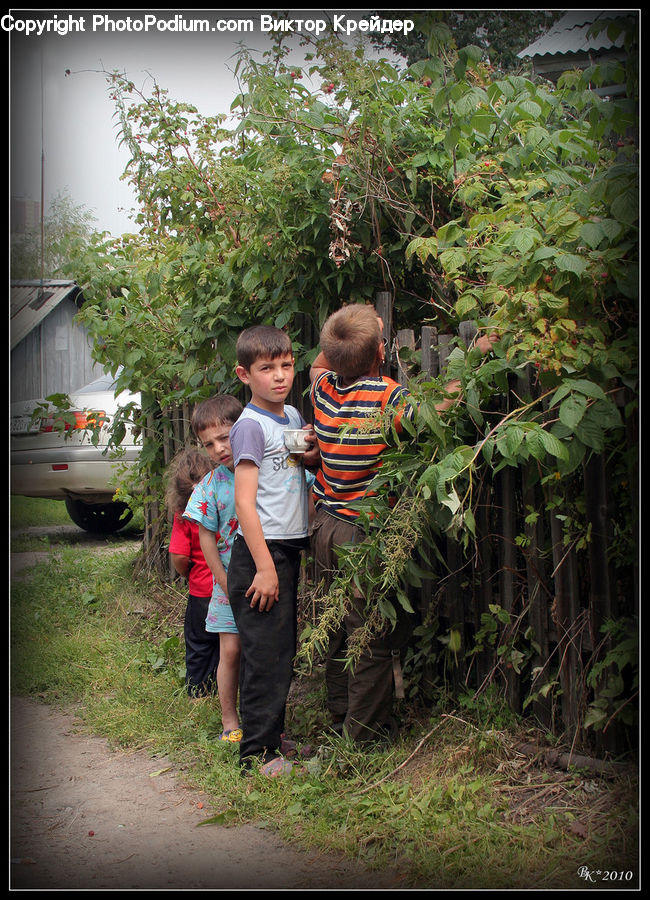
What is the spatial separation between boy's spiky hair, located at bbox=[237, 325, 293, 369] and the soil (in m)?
1.81

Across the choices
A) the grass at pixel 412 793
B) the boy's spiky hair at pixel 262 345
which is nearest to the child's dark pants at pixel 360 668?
the grass at pixel 412 793

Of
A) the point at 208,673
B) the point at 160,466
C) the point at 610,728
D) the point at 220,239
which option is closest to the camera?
the point at 610,728

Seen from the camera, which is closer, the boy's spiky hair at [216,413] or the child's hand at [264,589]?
the child's hand at [264,589]

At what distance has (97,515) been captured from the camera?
9477mm

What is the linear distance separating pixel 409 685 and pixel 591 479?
131cm

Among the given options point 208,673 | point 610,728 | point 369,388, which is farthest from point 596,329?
point 208,673

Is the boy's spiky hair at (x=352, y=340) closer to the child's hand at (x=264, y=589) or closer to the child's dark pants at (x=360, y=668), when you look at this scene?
the child's dark pants at (x=360, y=668)

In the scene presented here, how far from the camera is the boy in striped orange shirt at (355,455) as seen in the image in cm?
326

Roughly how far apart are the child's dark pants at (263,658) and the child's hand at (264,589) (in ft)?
0.16

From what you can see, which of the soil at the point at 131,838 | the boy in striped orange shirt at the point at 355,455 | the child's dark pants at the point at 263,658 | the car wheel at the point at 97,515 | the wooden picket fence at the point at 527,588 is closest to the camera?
the soil at the point at 131,838

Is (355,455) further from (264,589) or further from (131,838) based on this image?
(131,838)

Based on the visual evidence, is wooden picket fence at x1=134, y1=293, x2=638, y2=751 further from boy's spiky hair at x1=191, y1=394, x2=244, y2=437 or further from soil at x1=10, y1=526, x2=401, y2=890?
soil at x1=10, y1=526, x2=401, y2=890

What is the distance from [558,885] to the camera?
2539 millimetres

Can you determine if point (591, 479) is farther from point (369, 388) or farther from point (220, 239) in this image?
point (220, 239)
